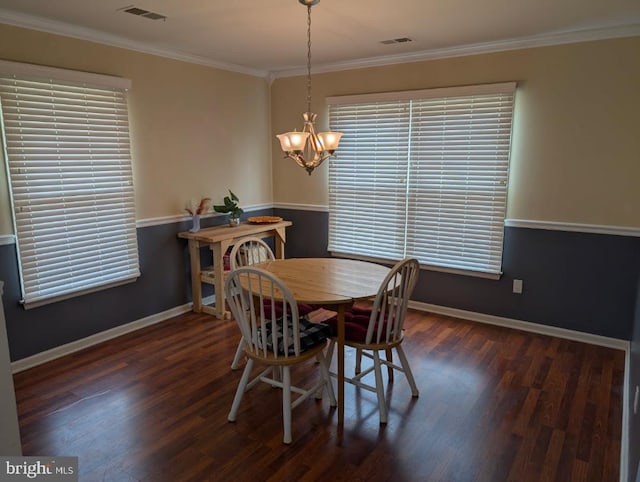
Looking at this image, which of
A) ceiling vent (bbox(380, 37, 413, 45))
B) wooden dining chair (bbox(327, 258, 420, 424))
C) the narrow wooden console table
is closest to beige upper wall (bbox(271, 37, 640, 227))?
ceiling vent (bbox(380, 37, 413, 45))

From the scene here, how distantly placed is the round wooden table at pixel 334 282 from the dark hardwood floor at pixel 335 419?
0.38 metres

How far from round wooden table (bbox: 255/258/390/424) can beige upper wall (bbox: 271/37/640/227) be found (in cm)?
164

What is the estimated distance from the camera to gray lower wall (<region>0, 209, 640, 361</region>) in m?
3.23

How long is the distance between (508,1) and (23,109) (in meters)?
3.17

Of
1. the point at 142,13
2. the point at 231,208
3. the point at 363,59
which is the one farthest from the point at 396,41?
the point at 231,208

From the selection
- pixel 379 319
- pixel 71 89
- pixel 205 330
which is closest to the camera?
pixel 379 319

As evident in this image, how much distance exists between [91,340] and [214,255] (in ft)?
3.93

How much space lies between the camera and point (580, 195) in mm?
3465

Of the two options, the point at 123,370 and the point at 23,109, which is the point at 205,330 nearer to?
the point at 123,370

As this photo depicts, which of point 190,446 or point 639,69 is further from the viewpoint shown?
point 639,69

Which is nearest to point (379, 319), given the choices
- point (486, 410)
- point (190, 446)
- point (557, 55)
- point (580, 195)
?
point (486, 410)

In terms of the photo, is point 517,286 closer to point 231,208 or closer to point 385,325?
point 385,325

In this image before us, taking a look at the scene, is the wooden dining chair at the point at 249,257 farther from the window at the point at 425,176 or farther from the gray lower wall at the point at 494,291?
the window at the point at 425,176

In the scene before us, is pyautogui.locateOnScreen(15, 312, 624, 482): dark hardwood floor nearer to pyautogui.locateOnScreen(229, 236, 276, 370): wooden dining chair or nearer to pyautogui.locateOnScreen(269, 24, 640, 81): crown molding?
pyautogui.locateOnScreen(229, 236, 276, 370): wooden dining chair
